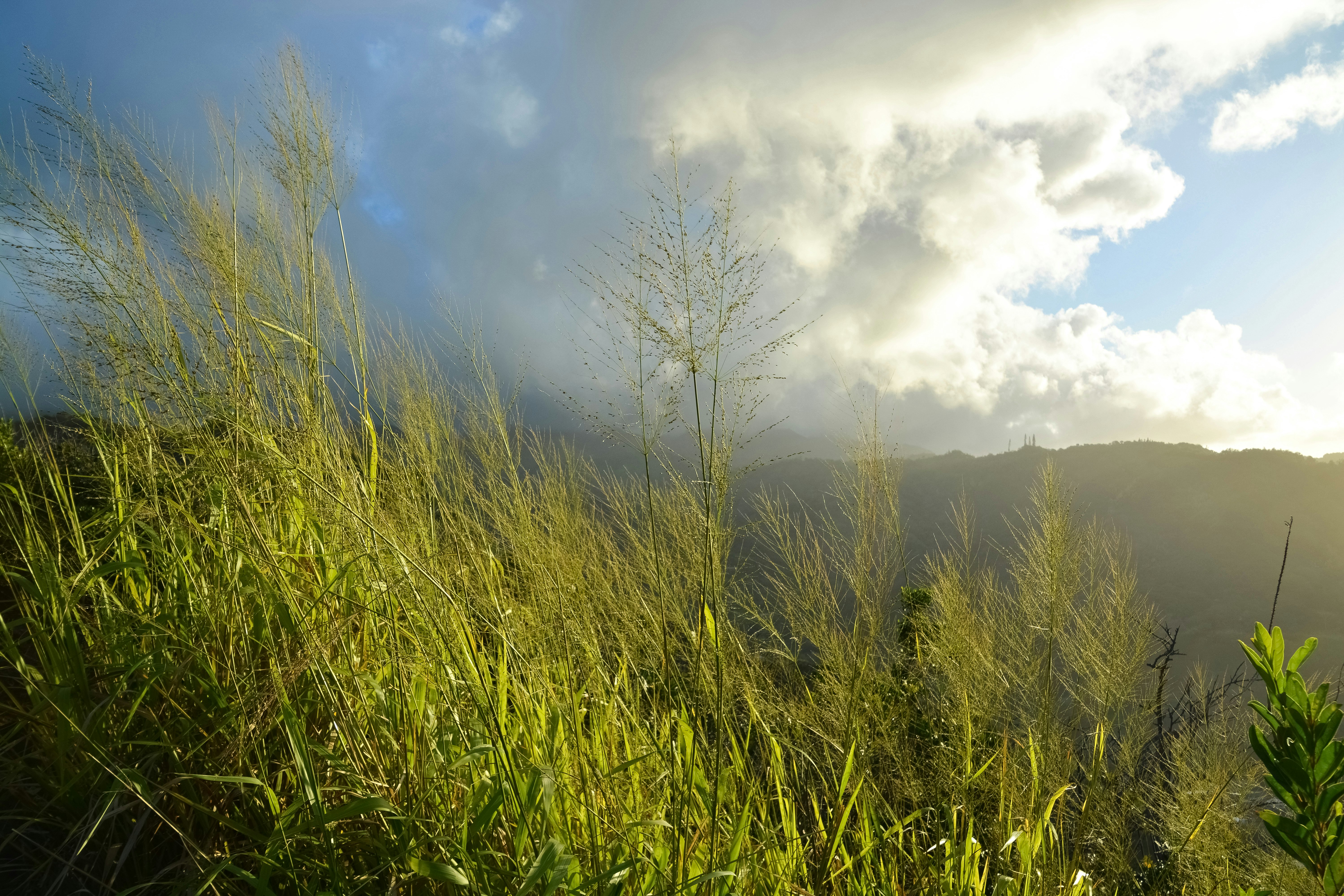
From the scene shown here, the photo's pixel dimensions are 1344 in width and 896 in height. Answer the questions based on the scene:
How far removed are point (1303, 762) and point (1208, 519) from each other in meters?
58.4

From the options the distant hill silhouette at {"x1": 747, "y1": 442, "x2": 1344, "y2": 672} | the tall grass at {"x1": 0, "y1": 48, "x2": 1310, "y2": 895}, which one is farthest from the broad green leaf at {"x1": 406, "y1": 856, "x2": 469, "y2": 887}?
the distant hill silhouette at {"x1": 747, "y1": 442, "x2": 1344, "y2": 672}

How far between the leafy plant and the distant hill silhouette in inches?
1341

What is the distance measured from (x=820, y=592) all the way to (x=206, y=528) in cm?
197

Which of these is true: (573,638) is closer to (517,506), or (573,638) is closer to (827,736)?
(517,506)

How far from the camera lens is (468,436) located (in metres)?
2.43

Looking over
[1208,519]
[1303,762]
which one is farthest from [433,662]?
[1208,519]

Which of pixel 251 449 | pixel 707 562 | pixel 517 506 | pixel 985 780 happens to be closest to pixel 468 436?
pixel 517 506

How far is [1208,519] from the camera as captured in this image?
4459 centimetres

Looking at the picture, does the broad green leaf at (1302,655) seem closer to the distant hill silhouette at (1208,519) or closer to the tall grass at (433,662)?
the tall grass at (433,662)

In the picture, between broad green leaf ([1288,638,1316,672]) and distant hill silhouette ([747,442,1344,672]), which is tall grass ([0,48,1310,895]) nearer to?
broad green leaf ([1288,638,1316,672])

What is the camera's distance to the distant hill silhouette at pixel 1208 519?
1484 inches

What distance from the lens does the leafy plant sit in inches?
39.6

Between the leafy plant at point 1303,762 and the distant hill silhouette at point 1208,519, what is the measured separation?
3407 cm

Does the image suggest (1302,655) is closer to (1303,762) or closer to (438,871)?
(1303,762)
